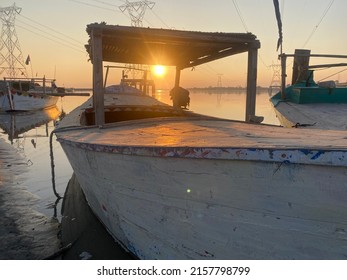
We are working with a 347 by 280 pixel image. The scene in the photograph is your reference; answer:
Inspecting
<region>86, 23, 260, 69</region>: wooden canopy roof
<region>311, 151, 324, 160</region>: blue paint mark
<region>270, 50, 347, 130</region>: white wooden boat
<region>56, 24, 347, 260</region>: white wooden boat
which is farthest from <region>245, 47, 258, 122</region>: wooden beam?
<region>311, 151, 324, 160</region>: blue paint mark

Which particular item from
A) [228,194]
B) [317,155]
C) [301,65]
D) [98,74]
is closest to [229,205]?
[228,194]

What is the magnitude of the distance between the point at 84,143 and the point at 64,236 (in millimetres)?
2463

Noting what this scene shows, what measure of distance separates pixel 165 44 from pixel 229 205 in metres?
6.28

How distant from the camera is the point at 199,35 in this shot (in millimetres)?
6645

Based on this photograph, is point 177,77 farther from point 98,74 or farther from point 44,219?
point 44,219

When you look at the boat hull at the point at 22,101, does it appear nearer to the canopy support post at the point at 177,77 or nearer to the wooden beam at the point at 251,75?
the canopy support post at the point at 177,77

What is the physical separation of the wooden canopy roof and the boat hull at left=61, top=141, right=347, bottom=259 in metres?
3.36

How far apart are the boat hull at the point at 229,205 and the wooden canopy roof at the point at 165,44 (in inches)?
132

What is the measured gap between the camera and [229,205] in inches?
113

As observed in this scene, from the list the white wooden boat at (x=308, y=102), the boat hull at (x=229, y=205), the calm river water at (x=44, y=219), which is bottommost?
the calm river water at (x=44, y=219)

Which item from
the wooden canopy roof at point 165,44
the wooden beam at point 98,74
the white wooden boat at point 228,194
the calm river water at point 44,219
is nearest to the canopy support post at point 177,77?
the wooden canopy roof at point 165,44

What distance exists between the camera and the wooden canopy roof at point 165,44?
249 inches

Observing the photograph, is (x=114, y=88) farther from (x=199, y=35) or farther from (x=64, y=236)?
(x=64, y=236)
